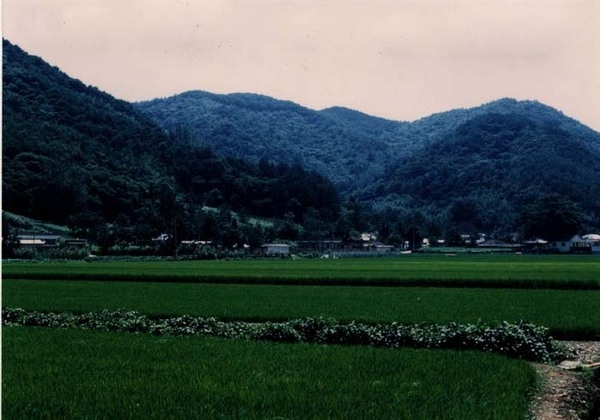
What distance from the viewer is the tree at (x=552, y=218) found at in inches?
5650

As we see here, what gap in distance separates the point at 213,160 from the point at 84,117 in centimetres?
3390

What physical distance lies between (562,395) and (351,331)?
6.44 metres

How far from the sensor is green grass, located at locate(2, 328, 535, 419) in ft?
28.2

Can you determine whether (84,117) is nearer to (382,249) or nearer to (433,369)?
(382,249)

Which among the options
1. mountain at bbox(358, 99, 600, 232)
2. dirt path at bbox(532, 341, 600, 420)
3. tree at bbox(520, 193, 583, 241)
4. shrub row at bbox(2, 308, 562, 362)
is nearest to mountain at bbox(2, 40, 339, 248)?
mountain at bbox(358, 99, 600, 232)

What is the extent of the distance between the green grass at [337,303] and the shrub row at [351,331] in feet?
7.16

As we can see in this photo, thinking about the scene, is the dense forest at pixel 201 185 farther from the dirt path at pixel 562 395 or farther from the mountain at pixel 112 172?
the dirt path at pixel 562 395

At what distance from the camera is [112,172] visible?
151 meters

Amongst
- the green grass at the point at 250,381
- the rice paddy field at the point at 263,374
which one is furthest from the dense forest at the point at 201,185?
the green grass at the point at 250,381

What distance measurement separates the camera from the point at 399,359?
12.9 metres

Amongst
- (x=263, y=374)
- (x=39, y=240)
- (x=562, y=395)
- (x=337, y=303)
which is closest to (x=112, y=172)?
(x=39, y=240)

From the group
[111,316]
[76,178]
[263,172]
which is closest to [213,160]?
[263,172]

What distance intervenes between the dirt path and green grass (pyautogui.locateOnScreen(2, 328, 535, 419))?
1.13ft

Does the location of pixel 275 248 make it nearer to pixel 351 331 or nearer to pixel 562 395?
pixel 351 331
